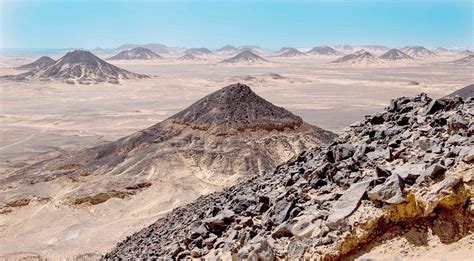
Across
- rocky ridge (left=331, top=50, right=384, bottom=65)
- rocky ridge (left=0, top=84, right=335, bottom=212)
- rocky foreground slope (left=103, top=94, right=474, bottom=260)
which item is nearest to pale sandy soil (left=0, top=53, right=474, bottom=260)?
rocky foreground slope (left=103, top=94, right=474, bottom=260)

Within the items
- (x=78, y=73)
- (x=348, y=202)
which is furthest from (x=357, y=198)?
(x=78, y=73)

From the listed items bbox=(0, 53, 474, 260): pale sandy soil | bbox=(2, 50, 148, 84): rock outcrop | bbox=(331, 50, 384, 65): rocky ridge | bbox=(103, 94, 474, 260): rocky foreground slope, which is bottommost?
bbox=(0, 53, 474, 260): pale sandy soil

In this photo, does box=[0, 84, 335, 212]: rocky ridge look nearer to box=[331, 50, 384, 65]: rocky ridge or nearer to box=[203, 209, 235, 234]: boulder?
box=[203, 209, 235, 234]: boulder

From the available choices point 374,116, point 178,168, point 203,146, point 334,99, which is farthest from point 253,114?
point 334,99

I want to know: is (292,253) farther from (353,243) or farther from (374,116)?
(374,116)

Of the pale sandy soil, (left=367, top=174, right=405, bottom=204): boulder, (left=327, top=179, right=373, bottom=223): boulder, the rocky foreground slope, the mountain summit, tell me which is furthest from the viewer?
the mountain summit
